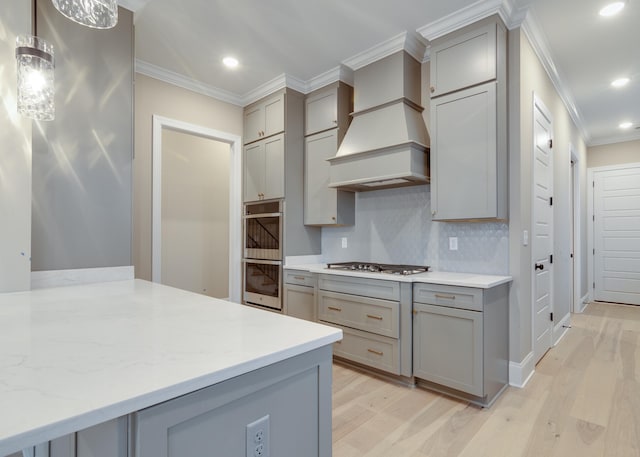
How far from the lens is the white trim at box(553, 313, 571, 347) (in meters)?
3.62

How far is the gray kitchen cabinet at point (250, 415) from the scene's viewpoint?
0.67m

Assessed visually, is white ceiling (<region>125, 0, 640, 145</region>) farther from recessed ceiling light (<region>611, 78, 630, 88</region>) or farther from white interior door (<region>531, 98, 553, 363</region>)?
white interior door (<region>531, 98, 553, 363</region>)

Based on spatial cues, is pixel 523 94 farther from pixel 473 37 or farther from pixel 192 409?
pixel 192 409

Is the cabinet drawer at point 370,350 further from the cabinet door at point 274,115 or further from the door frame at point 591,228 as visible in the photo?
the door frame at point 591,228

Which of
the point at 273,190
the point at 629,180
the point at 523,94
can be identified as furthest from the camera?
the point at 629,180

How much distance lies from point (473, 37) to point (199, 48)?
2.26 meters

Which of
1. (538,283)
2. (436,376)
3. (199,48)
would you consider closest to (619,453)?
(436,376)

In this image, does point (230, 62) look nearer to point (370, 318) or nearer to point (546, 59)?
point (370, 318)

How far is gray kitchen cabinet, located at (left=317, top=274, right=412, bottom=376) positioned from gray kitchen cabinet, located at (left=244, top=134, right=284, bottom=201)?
1196 mm

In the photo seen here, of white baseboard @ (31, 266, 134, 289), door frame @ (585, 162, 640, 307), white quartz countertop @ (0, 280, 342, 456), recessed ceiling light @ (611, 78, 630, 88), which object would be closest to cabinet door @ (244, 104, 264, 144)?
white baseboard @ (31, 266, 134, 289)

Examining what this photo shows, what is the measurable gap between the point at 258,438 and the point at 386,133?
2575 millimetres

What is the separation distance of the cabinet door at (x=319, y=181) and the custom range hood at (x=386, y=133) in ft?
0.98

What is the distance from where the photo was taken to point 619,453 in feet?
5.99

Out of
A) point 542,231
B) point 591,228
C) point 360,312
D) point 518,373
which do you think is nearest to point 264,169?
point 360,312
